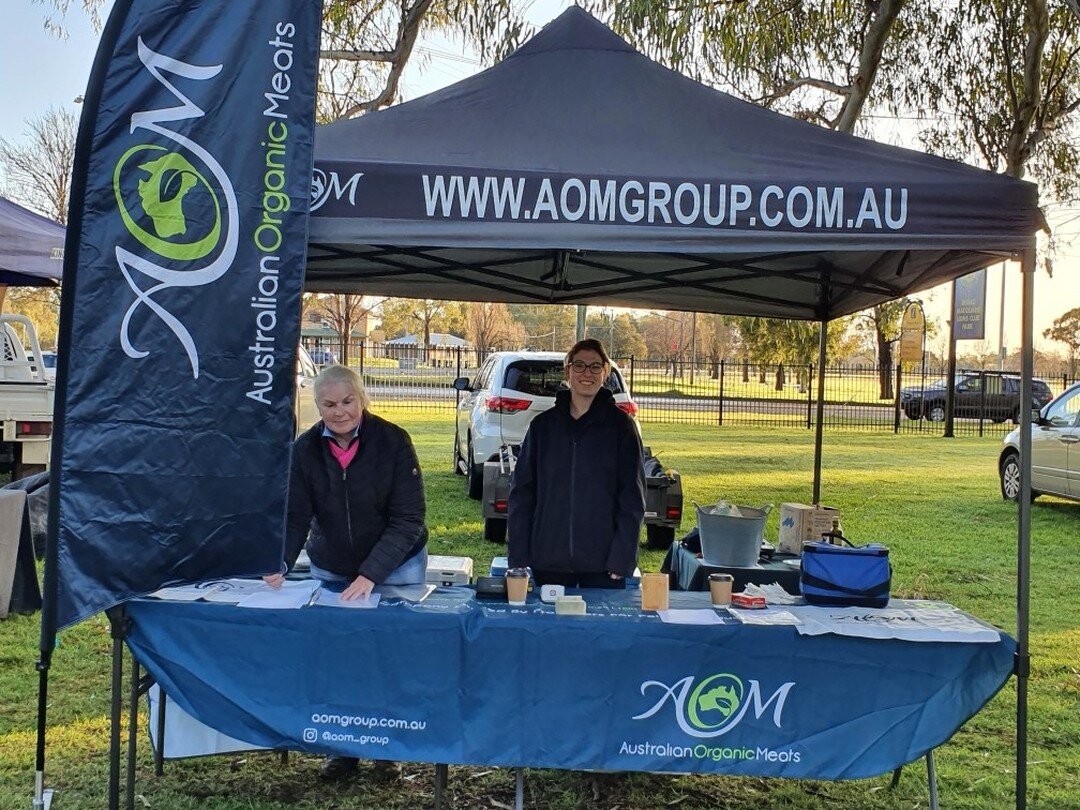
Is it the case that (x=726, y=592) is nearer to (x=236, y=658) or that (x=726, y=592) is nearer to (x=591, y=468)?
(x=591, y=468)

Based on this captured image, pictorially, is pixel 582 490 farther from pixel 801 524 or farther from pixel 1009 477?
pixel 1009 477

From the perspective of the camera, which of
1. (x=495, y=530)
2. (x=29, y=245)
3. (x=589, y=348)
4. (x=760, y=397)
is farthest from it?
(x=760, y=397)

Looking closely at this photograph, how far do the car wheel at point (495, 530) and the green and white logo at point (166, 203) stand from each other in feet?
18.5

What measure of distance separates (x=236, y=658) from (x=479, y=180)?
1.90 metres

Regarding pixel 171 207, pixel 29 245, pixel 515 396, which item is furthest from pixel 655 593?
pixel 515 396

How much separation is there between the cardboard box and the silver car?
7101 millimetres

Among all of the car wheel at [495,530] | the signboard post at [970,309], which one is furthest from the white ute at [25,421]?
the signboard post at [970,309]

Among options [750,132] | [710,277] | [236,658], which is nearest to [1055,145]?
[710,277]

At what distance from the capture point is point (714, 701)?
335 cm

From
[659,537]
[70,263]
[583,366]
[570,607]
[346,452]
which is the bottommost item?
[659,537]

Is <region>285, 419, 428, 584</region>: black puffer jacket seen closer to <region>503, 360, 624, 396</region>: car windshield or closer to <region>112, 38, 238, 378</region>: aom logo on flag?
<region>112, 38, 238, 378</region>: aom logo on flag

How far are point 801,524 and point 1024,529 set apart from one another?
1407 mm

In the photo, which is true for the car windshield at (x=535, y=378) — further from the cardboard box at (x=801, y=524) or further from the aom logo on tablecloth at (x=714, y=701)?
the aom logo on tablecloth at (x=714, y=701)

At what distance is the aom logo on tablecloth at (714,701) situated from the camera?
11.0 ft
